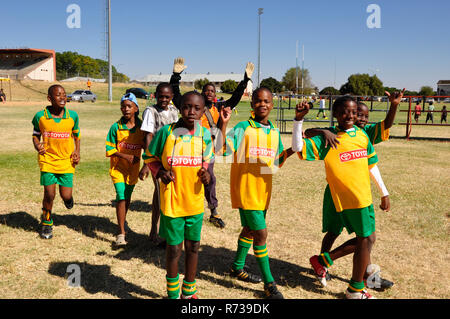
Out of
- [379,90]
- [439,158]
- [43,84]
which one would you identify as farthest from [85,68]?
[439,158]

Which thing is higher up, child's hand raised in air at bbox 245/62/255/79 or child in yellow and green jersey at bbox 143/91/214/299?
child's hand raised in air at bbox 245/62/255/79

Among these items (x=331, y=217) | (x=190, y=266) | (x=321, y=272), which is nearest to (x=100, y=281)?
(x=190, y=266)

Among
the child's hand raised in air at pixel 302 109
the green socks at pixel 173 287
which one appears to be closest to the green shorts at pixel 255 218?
the green socks at pixel 173 287

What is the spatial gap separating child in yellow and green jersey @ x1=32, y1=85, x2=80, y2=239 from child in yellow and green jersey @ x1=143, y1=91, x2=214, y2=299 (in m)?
2.49

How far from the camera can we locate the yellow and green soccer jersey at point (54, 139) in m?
5.20

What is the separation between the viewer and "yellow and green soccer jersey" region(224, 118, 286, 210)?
3598 millimetres

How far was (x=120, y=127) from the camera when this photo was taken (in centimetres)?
491

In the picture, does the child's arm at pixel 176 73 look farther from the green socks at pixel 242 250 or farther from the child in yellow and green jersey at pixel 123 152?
the green socks at pixel 242 250

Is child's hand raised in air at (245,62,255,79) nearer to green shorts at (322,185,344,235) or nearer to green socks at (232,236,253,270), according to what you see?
green shorts at (322,185,344,235)

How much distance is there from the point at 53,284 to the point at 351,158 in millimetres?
3284

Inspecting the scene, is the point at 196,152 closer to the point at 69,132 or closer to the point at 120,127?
the point at 120,127

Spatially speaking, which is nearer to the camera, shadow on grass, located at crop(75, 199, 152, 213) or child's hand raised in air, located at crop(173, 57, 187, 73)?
child's hand raised in air, located at crop(173, 57, 187, 73)

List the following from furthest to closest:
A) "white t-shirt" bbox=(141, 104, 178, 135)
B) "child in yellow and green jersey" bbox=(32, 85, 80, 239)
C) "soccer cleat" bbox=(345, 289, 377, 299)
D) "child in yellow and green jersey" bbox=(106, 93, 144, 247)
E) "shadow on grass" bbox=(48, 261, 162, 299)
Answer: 1. "child in yellow and green jersey" bbox=(32, 85, 80, 239)
2. "child in yellow and green jersey" bbox=(106, 93, 144, 247)
3. "white t-shirt" bbox=(141, 104, 178, 135)
4. "shadow on grass" bbox=(48, 261, 162, 299)
5. "soccer cleat" bbox=(345, 289, 377, 299)

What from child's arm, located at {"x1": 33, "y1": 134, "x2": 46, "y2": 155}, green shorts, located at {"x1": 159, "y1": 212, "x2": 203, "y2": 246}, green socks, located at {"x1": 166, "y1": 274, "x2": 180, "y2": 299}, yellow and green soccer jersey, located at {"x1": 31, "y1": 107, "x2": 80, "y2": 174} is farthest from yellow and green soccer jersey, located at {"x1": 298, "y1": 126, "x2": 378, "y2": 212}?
child's arm, located at {"x1": 33, "y1": 134, "x2": 46, "y2": 155}
